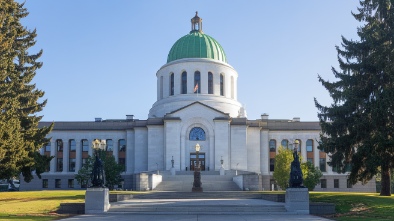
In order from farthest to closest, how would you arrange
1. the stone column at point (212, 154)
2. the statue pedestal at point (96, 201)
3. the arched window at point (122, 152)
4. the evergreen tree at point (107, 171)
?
the arched window at point (122, 152) < the stone column at point (212, 154) < the evergreen tree at point (107, 171) < the statue pedestal at point (96, 201)

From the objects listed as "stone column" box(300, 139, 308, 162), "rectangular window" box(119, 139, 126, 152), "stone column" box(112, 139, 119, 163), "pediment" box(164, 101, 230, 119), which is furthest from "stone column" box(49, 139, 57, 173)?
"stone column" box(300, 139, 308, 162)

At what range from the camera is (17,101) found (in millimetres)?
32125

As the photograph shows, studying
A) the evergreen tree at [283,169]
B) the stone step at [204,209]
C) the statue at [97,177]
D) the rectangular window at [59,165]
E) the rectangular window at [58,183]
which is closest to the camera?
the stone step at [204,209]

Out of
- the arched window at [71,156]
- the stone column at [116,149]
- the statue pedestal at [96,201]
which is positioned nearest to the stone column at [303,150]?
the stone column at [116,149]

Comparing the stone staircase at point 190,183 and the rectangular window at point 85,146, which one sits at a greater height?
the rectangular window at point 85,146

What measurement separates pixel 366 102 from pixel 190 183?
2360 cm

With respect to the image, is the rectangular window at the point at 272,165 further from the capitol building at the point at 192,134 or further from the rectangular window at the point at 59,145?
the rectangular window at the point at 59,145

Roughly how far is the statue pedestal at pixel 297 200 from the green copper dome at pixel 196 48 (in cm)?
4335

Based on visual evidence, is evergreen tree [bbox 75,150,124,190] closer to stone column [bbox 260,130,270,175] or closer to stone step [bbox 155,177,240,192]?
stone step [bbox 155,177,240,192]

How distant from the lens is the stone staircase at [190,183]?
4684 cm

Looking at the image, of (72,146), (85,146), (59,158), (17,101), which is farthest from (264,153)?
(17,101)

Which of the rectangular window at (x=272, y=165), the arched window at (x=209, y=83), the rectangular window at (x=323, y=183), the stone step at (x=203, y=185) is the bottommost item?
the rectangular window at (x=323, y=183)

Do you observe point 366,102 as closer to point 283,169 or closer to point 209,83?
point 283,169

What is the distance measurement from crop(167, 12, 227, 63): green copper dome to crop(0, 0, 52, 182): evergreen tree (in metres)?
30.0
